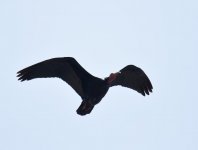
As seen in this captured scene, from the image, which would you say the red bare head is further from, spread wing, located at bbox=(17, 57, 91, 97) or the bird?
spread wing, located at bbox=(17, 57, 91, 97)

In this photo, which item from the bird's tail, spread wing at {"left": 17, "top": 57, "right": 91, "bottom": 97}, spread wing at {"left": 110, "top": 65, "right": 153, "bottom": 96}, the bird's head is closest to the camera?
the bird's tail

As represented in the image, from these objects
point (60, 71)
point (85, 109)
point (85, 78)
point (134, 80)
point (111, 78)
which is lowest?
point (85, 109)

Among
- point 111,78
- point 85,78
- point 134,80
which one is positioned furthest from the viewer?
point 134,80

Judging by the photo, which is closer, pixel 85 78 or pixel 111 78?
pixel 111 78

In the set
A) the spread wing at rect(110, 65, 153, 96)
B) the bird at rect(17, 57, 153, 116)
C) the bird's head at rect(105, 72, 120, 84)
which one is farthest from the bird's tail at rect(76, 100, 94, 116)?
the spread wing at rect(110, 65, 153, 96)

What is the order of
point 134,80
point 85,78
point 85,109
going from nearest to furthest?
point 85,109
point 85,78
point 134,80

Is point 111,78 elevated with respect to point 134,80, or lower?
lower

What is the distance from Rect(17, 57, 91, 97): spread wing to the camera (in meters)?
16.8

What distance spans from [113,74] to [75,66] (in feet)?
4.00

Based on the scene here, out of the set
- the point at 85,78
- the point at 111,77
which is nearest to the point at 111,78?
the point at 111,77

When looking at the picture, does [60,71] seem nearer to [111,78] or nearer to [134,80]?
[111,78]

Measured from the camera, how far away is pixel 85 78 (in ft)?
55.5

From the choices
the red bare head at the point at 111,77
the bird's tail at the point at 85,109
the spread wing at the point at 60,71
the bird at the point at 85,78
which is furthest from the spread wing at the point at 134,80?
the bird's tail at the point at 85,109

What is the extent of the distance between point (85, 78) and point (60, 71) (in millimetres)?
789
